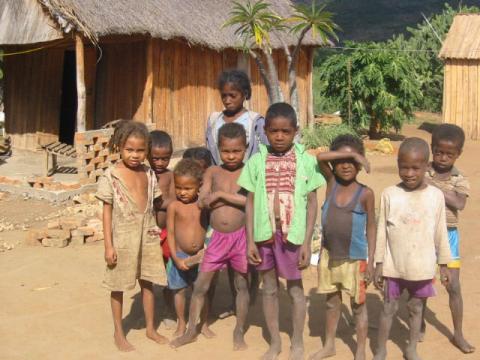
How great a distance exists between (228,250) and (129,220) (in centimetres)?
63

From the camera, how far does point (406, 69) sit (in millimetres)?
15211

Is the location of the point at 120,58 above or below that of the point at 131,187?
above

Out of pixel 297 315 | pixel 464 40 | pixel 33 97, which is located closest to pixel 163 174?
pixel 297 315

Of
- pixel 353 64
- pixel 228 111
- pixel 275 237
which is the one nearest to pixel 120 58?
pixel 353 64

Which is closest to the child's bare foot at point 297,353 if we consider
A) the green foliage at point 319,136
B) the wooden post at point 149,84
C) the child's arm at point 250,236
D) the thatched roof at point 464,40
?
the child's arm at point 250,236

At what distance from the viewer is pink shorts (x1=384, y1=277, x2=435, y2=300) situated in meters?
3.83

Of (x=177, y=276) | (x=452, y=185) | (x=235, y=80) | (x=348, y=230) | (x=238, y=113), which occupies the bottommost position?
(x=177, y=276)

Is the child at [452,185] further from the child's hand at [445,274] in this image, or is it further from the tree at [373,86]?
the tree at [373,86]

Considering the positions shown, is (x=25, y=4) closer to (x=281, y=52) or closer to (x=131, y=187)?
(x=281, y=52)

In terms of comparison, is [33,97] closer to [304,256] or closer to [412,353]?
[304,256]

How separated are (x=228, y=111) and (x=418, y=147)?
1.38 m

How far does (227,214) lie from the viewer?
13.7 ft

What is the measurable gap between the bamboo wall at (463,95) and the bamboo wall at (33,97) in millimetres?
8816

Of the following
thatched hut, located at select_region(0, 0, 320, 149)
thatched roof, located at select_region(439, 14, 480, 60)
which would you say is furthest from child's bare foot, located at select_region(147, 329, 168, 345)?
thatched roof, located at select_region(439, 14, 480, 60)
